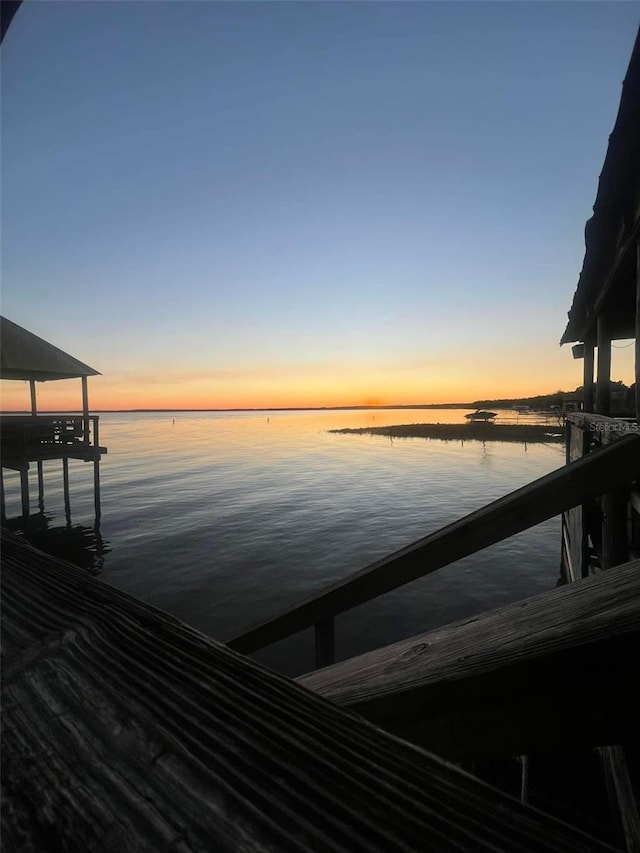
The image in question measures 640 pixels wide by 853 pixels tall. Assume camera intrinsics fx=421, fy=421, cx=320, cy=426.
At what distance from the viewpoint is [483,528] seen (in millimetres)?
2164

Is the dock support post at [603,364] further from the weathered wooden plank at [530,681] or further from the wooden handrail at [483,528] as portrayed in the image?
the weathered wooden plank at [530,681]

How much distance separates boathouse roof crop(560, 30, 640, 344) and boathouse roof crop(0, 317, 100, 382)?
18.2 meters

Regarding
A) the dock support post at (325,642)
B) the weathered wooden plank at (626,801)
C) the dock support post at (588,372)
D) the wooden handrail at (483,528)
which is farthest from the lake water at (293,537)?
the dock support post at (588,372)

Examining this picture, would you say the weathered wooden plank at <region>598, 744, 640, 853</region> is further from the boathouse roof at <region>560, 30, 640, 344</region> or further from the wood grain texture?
the boathouse roof at <region>560, 30, 640, 344</region>

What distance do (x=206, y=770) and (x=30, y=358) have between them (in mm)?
20881

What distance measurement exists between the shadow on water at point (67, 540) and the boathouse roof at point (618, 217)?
44.0 feet

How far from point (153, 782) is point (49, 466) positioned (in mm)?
46362

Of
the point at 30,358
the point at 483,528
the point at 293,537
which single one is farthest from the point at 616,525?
the point at 30,358

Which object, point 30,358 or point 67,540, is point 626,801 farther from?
point 30,358

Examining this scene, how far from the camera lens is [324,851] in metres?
0.41

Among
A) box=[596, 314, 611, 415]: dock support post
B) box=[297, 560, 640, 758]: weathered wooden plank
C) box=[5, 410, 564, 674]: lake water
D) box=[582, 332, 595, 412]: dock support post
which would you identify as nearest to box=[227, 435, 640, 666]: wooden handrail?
box=[297, 560, 640, 758]: weathered wooden plank

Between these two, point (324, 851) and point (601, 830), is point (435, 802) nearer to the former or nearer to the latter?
point (324, 851)

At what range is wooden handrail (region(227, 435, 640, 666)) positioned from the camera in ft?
7.14

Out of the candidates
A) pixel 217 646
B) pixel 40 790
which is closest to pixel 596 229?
pixel 217 646
